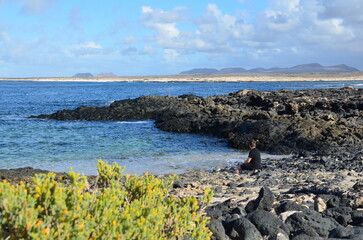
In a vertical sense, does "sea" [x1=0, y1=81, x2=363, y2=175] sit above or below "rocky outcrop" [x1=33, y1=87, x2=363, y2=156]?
below

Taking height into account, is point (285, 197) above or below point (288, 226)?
below

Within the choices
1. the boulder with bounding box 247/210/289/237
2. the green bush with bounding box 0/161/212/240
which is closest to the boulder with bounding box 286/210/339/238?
the boulder with bounding box 247/210/289/237

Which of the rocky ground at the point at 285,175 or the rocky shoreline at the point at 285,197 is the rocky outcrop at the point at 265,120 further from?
the rocky shoreline at the point at 285,197

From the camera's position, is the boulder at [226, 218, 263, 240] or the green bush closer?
the green bush

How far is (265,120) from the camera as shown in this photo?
23.5 m

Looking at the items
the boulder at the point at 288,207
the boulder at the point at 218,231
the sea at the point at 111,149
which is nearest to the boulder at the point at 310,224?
the boulder at the point at 288,207

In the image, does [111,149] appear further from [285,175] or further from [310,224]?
[310,224]

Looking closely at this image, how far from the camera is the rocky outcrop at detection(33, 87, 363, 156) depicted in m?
19.7

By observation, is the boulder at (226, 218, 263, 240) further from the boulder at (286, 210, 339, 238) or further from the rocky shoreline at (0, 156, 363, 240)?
the boulder at (286, 210, 339, 238)

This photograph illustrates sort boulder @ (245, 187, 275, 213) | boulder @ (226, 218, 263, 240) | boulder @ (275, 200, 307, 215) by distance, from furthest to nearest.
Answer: boulder @ (245, 187, 275, 213)
boulder @ (275, 200, 307, 215)
boulder @ (226, 218, 263, 240)

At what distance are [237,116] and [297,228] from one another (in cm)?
2129

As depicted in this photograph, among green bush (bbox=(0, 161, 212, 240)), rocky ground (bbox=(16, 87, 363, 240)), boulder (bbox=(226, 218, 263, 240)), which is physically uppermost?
green bush (bbox=(0, 161, 212, 240))

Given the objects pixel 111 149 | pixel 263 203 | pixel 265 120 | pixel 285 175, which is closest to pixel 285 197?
pixel 263 203

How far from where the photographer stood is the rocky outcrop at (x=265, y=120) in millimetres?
19703
